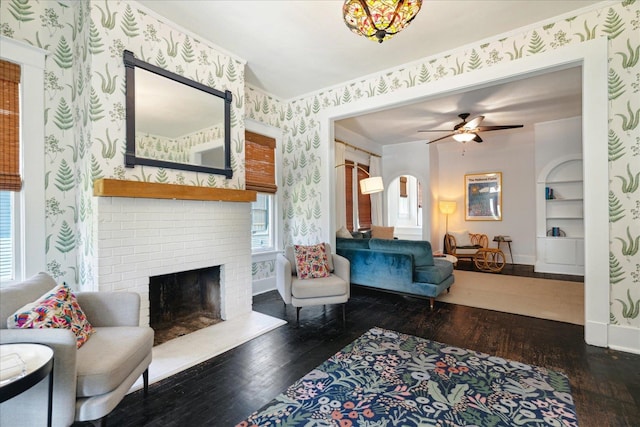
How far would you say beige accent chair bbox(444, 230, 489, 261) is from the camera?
636 cm

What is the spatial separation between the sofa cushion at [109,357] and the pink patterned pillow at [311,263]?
176 cm

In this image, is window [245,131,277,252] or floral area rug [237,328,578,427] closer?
floral area rug [237,328,578,427]

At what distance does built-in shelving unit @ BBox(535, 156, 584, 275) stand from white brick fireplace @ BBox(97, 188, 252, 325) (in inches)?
230

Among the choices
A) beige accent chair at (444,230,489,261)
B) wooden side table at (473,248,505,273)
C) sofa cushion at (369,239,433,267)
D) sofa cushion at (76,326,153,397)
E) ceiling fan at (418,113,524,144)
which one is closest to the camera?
sofa cushion at (76,326,153,397)

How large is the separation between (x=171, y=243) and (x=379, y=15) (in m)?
2.58

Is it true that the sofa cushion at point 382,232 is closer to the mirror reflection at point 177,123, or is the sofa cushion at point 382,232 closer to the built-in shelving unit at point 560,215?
the built-in shelving unit at point 560,215

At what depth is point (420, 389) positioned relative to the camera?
6.55 feet

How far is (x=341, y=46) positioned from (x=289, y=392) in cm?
338

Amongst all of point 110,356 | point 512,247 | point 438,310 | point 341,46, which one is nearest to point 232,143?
point 341,46

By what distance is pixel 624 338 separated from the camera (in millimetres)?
2531

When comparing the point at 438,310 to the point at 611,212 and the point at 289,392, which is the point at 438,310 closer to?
the point at 611,212

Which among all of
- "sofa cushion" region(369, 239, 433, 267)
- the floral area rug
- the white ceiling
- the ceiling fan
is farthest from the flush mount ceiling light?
the ceiling fan

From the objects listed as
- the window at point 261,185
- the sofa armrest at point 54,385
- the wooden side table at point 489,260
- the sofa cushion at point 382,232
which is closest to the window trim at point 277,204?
the window at point 261,185

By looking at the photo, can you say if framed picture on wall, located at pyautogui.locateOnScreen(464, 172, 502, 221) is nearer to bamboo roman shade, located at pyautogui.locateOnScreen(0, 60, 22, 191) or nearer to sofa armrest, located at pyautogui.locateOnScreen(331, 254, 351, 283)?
sofa armrest, located at pyautogui.locateOnScreen(331, 254, 351, 283)
